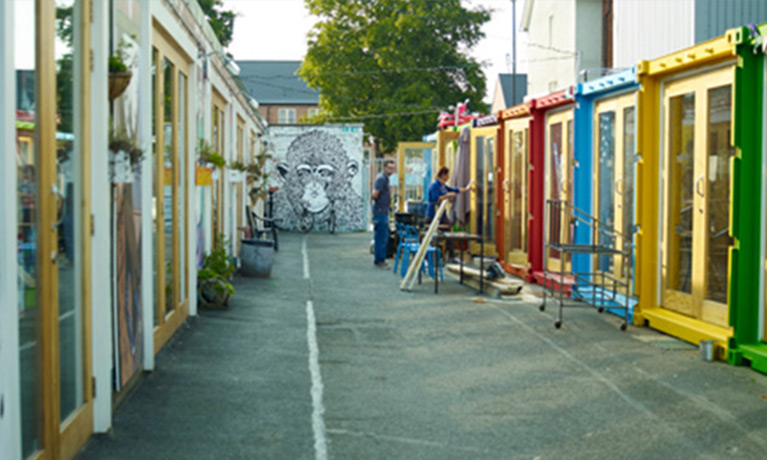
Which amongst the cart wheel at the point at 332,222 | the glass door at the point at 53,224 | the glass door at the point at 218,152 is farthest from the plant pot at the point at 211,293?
the cart wheel at the point at 332,222

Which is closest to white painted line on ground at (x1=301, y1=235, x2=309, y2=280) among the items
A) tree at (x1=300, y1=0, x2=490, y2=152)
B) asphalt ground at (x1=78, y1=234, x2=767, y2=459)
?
asphalt ground at (x1=78, y1=234, x2=767, y2=459)

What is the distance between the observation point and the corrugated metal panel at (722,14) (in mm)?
18609

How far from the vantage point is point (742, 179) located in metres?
8.22

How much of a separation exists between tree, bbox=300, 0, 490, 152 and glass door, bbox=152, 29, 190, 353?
3582cm

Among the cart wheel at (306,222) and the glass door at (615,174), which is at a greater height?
the glass door at (615,174)

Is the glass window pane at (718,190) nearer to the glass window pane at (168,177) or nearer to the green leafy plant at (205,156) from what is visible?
the glass window pane at (168,177)

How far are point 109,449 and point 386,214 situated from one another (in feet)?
41.6

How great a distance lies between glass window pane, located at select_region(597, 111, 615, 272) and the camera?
12.1 m

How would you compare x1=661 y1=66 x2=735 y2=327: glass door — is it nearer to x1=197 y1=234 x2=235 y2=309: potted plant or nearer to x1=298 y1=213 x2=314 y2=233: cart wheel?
x1=197 y1=234 x2=235 y2=309: potted plant

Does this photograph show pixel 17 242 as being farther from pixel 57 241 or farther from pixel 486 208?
pixel 486 208

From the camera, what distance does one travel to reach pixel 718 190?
29.7 ft

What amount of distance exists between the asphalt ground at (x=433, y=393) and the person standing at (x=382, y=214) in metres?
6.40

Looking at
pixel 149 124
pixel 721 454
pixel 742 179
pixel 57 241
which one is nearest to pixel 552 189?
pixel 742 179

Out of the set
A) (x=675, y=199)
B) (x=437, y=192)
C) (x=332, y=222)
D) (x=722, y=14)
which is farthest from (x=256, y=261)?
(x=332, y=222)
